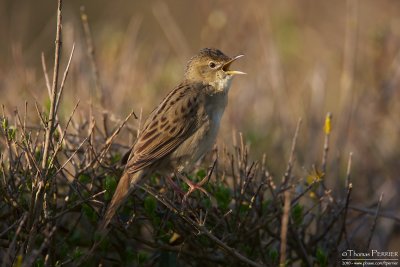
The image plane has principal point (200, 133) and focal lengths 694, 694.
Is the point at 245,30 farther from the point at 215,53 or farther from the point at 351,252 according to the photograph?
the point at 351,252

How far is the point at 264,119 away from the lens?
21.9ft

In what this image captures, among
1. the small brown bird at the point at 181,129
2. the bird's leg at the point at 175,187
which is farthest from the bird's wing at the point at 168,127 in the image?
the bird's leg at the point at 175,187

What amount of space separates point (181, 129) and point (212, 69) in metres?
0.67

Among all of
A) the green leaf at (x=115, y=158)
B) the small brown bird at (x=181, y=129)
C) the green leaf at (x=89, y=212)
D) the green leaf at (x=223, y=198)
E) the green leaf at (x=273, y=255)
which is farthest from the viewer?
the green leaf at (x=115, y=158)

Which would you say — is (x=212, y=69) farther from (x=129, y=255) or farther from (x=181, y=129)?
(x=129, y=255)

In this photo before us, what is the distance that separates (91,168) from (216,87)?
1232mm

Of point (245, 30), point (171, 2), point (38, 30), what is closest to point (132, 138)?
point (245, 30)

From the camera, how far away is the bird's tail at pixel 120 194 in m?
3.56

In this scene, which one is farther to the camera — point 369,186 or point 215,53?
point 369,186

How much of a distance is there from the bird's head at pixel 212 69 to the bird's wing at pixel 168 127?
251 mm

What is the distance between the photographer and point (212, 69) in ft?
16.1

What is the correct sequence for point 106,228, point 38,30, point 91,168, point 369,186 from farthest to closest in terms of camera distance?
point 38,30 → point 369,186 → point 91,168 → point 106,228

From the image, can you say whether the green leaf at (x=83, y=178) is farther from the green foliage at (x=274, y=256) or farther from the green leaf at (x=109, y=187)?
the green foliage at (x=274, y=256)

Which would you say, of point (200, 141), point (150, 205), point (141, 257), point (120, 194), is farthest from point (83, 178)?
point (200, 141)
